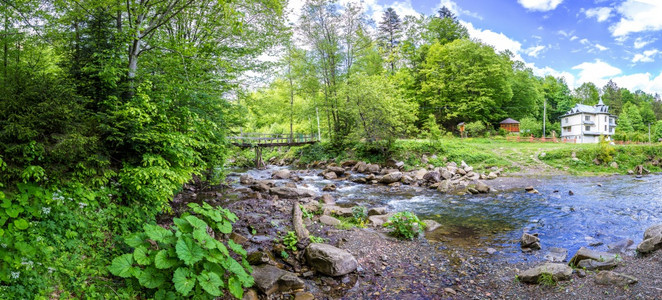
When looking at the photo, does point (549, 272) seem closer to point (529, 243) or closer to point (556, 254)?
point (556, 254)

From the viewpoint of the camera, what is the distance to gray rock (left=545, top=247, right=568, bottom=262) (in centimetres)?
595

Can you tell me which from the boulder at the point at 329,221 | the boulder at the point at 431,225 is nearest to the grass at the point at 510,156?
the boulder at the point at 431,225

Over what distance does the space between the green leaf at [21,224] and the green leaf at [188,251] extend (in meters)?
1.60

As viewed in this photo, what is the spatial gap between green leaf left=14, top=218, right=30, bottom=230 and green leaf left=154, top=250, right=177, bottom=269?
1.42 meters

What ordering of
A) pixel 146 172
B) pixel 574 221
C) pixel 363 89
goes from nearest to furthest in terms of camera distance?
pixel 146 172
pixel 574 221
pixel 363 89

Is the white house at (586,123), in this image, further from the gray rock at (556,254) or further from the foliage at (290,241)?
the foliage at (290,241)

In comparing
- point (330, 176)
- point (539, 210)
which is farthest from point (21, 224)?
point (330, 176)

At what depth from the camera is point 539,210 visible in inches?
393

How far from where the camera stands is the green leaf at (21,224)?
319 cm

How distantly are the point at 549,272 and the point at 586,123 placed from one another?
52089 millimetres

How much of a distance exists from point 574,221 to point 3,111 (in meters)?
12.1

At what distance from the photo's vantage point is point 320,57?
26.3 meters

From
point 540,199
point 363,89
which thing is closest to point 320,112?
point 363,89

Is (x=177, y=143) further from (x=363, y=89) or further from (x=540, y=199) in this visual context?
(x=363, y=89)
